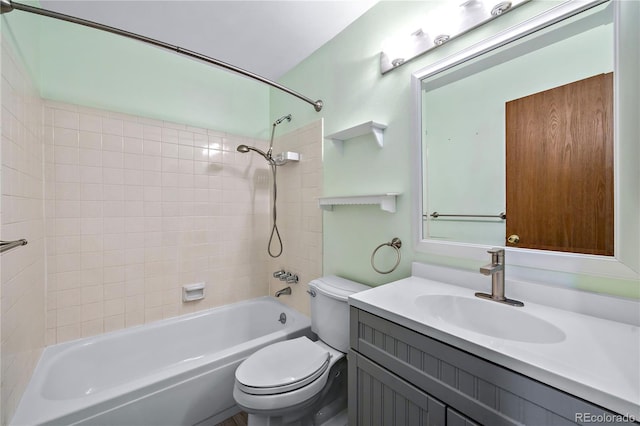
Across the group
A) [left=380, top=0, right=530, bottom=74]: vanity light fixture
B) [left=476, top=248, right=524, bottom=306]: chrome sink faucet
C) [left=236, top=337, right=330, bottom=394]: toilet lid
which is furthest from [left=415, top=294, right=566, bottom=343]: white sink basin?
[left=380, top=0, right=530, bottom=74]: vanity light fixture

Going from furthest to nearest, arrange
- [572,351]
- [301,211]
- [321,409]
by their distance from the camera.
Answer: [301,211], [321,409], [572,351]

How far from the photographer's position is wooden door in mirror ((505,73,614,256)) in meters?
0.83

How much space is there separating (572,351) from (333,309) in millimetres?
1017

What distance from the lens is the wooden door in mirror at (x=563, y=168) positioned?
0.83 metres

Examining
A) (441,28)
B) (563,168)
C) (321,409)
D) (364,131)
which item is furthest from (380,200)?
(321,409)

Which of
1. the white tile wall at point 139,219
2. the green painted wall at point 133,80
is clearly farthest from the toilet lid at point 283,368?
the green painted wall at point 133,80

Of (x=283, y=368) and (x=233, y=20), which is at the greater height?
(x=233, y=20)

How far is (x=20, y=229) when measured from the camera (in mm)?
1172

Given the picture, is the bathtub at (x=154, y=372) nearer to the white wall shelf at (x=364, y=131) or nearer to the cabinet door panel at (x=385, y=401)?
the cabinet door panel at (x=385, y=401)

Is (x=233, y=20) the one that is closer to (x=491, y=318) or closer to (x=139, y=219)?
(x=139, y=219)

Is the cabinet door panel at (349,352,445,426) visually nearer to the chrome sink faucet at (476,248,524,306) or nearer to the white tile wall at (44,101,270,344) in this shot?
the chrome sink faucet at (476,248,524,306)

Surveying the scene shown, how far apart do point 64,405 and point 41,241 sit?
3.02ft

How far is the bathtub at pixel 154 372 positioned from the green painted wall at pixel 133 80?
5.14 feet

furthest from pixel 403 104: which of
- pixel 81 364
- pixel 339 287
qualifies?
pixel 81 364
